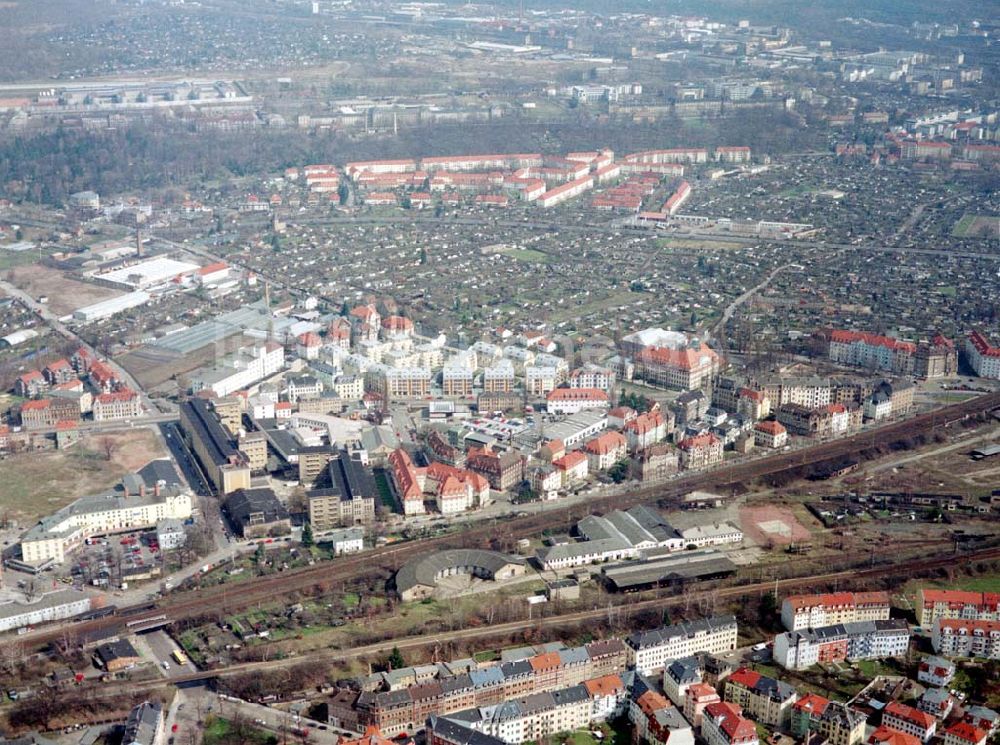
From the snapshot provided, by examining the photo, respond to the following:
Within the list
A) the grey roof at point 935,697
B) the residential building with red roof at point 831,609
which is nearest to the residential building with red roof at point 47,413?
the residential building with red roof at point 831,609

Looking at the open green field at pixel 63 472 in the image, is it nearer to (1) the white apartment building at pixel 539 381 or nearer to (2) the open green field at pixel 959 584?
(1) the white apartment building at pixel 539 381

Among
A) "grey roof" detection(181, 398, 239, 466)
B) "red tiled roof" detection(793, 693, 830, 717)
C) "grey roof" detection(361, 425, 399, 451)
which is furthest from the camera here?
"grey roof" detection(361, 425, 399, 451)

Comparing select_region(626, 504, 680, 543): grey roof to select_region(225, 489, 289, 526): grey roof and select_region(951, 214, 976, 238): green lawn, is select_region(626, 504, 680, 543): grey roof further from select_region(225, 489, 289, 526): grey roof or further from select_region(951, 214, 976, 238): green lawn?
select_region(951, 214, 976, 238): green lawn

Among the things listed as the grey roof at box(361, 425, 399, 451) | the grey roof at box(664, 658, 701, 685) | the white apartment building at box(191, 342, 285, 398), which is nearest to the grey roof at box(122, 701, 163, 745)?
the grey roof at box(664, 658, 701, 685)

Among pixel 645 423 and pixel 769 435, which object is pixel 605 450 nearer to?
pixel 645 423

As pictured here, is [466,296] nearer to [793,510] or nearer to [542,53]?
[793,510]

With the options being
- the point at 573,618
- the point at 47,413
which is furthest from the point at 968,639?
the point at 47,413
